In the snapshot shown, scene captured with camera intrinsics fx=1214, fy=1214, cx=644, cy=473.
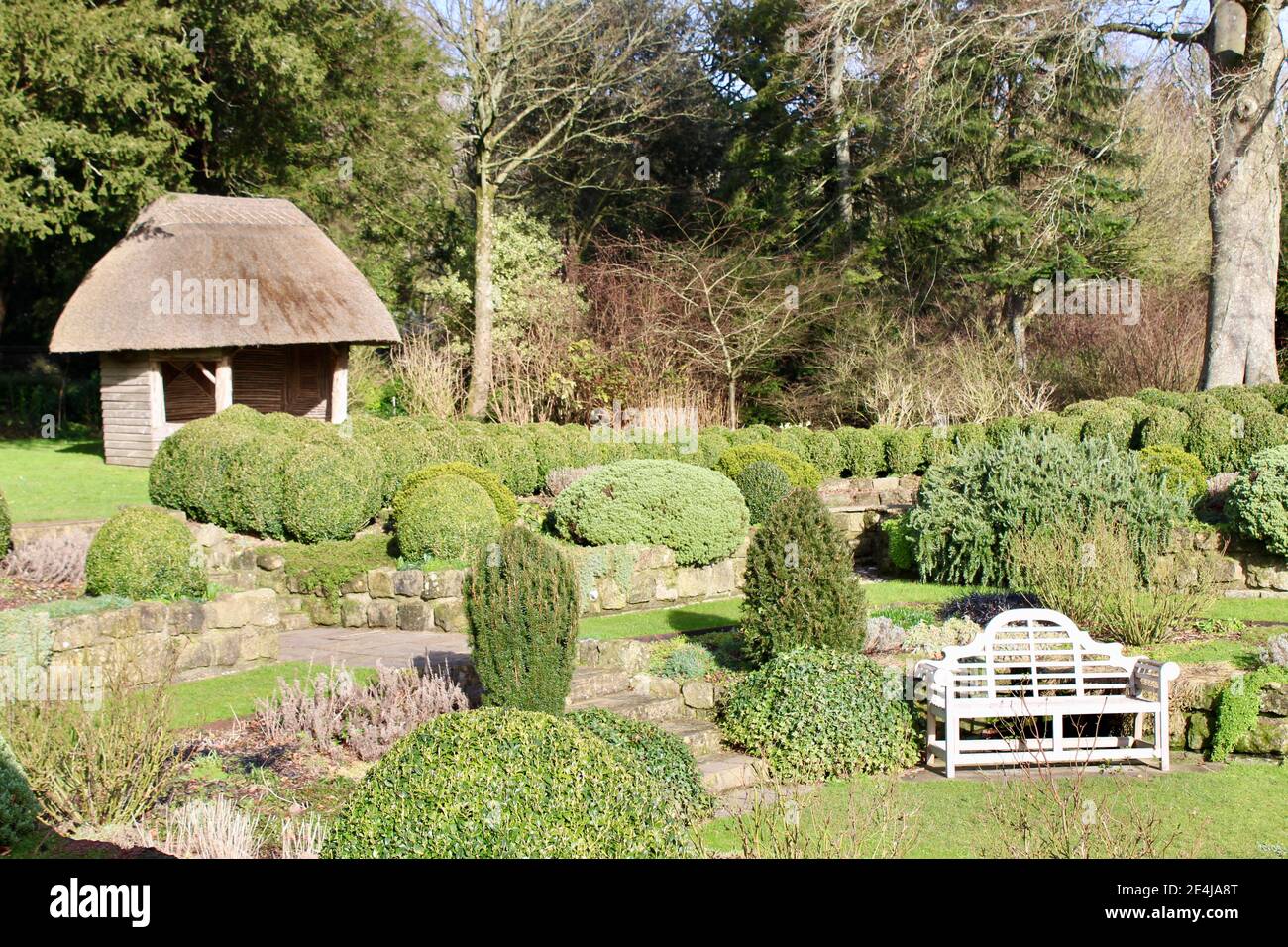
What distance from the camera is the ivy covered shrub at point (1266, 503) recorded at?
41.7ft

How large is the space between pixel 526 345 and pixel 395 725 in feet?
61.6

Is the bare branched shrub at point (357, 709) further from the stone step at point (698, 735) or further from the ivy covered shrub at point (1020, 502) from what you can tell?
the ivy covered shrub at point (1020, 502)

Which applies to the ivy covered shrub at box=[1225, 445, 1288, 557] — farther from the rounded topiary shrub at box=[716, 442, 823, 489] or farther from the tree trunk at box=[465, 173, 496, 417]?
the tree trunk at box=[465, 173, 496, 417]

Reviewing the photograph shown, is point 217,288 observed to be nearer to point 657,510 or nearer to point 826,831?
point 657,510

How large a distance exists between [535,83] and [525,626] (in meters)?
23.2

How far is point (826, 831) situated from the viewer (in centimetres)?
486

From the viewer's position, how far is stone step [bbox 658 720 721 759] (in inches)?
335

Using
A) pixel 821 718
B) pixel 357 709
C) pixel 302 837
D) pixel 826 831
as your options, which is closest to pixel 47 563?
pixel 357 709

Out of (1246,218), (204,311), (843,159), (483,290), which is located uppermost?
(843,159)

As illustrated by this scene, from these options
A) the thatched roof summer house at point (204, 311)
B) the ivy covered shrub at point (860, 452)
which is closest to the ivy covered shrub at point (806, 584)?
the ivy covered shrub at point (860, 452)

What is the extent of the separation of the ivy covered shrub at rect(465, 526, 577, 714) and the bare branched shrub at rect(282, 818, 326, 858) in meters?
1.54

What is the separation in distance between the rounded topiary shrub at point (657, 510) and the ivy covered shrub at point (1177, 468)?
508 cm

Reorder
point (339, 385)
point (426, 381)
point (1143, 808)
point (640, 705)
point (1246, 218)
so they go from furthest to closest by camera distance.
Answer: point (426, 381)
point (339, 385)
point (1246, 218)
point (640, 705)
point (1143, 808)

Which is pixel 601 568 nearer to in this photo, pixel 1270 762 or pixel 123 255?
pixel 1270 762
